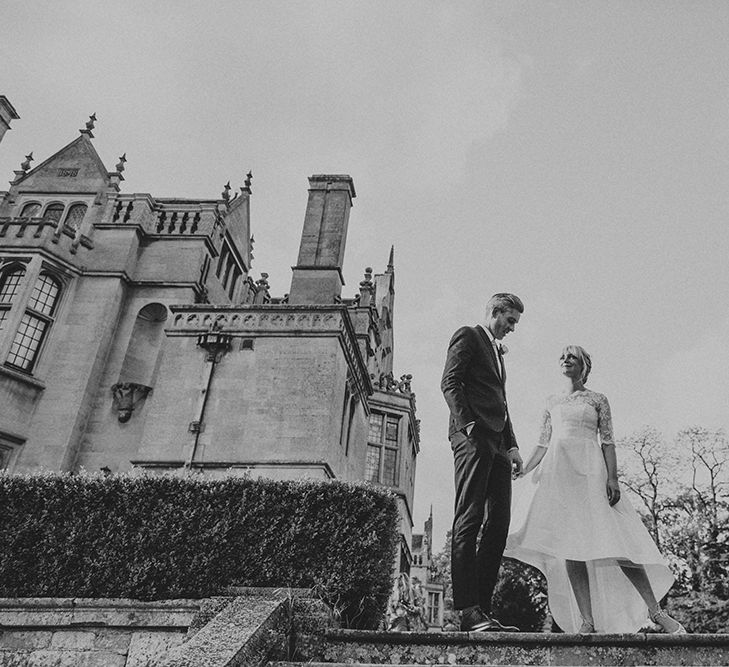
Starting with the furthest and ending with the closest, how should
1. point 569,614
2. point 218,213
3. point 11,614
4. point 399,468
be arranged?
point 399,468 → point 218,213 → point 11,614 → point 569,614

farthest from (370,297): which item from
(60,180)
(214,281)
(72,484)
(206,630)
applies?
(206,630)

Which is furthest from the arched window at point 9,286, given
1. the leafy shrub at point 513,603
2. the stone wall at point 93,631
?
the leafy shrub at point 513,603

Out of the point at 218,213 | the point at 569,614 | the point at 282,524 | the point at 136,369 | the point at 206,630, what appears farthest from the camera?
the point at 218,213

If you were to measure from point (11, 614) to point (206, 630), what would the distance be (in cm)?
419

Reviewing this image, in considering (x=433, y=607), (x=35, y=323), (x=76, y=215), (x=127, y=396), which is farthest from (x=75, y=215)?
(x=433, y=607)

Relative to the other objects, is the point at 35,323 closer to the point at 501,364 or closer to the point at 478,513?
the point at 501,364

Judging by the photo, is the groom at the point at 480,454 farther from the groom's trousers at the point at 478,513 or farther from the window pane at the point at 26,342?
the window pane at the point at 26,342

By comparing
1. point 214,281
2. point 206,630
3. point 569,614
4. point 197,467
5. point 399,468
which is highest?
point 214,281

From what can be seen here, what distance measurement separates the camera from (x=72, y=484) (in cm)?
848

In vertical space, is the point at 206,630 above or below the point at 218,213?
below

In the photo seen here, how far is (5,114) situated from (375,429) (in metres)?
16.1

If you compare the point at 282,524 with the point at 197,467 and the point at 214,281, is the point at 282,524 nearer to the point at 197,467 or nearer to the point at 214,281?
the point at 197,467

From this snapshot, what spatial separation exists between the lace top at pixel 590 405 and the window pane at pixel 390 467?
19360 millimetres

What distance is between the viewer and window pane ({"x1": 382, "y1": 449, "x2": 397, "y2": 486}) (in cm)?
2519
